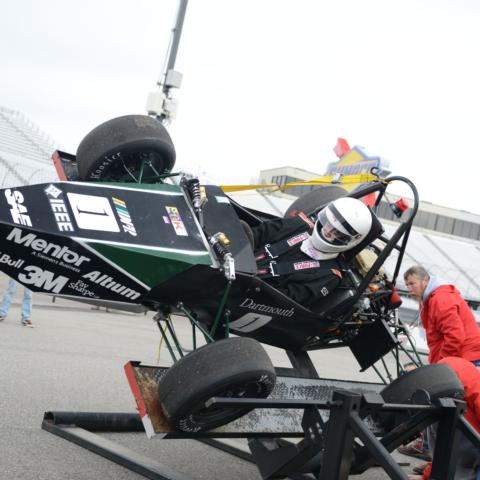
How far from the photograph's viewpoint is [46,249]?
3.11m

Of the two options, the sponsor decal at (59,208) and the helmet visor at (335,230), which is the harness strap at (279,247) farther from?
the sponsor decal at (59,208)

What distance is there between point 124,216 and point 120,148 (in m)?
0.70

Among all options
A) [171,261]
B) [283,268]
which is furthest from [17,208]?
[283,268]

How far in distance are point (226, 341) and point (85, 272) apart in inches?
30.9

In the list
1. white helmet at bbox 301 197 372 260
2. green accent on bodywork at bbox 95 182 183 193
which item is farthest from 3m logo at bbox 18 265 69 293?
white helmet at bbox 301 197 372 260

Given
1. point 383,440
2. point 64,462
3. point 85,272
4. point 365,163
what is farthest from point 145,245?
point 365,163

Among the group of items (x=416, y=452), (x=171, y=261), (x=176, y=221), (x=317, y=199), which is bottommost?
(x=416, y=452)

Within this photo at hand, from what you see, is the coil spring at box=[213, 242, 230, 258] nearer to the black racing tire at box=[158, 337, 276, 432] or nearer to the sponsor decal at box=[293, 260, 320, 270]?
the black racing tire at box=[158, 337, 276, 432]

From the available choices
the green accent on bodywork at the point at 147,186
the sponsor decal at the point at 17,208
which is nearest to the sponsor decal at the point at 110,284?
the sponsor decal at the point at 17,208

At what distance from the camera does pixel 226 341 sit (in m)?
3.22

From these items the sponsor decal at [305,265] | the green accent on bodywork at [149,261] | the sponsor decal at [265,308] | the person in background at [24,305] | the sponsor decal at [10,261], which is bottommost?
the person in background at [24,305]

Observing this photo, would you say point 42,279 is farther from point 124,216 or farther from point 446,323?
point 446,323

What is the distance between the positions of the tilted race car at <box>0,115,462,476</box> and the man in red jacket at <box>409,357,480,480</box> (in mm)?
268

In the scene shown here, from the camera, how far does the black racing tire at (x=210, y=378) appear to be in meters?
3.09
